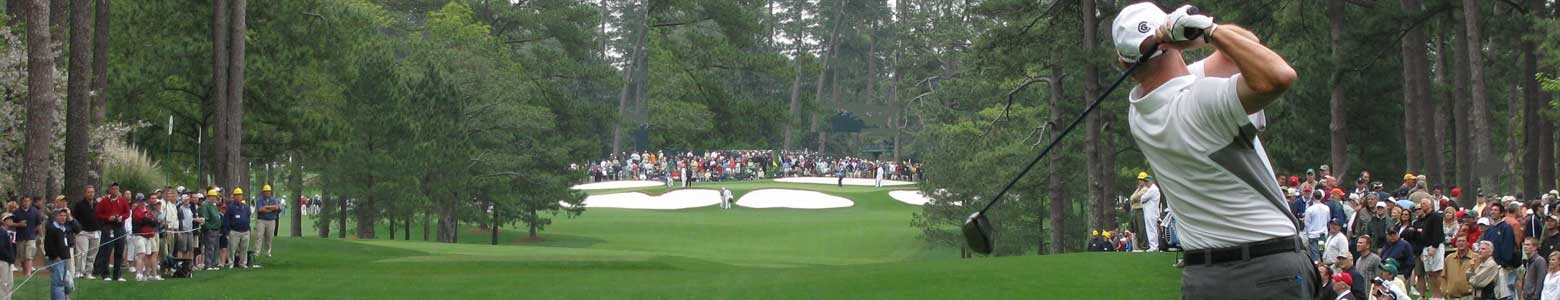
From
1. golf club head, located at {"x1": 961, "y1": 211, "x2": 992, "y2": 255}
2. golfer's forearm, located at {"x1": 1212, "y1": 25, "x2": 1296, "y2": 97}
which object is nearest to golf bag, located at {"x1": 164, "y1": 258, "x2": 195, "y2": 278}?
golf club head, located at {"x1": 961, "y1": 211, "x2": 992, "y2": 255}

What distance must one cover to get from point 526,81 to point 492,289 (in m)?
36.3

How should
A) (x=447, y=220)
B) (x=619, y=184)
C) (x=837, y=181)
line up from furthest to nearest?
(x=837, y=181), (x=619, y=184), (x=447, y=220)

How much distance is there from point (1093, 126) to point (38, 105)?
21621mm

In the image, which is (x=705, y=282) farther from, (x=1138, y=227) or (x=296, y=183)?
(x=296, y=183)

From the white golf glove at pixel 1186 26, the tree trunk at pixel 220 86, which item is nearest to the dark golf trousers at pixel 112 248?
the tree trunk at pixel 220 86

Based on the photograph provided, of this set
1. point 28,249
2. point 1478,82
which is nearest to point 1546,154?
point 1478,82

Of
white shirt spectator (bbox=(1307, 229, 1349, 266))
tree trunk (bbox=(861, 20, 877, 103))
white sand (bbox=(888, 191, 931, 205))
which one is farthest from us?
tree trunk (bbox=(861, 20, 877, 103))

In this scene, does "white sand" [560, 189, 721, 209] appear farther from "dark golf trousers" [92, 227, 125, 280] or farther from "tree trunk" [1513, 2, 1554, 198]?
"dark golf trousers" [92, 227, 125, 280]

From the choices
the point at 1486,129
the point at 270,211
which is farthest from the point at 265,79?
the point at 1486,129

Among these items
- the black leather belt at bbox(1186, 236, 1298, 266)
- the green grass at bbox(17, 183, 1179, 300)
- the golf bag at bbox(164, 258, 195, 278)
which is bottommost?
the green grass at bbox(17, 183, 1179, 300)

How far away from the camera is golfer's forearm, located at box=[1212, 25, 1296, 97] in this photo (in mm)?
4738

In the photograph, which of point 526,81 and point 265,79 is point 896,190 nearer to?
point 526,81

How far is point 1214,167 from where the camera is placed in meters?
5.12

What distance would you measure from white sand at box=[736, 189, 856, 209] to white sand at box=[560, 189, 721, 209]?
5.13ft
